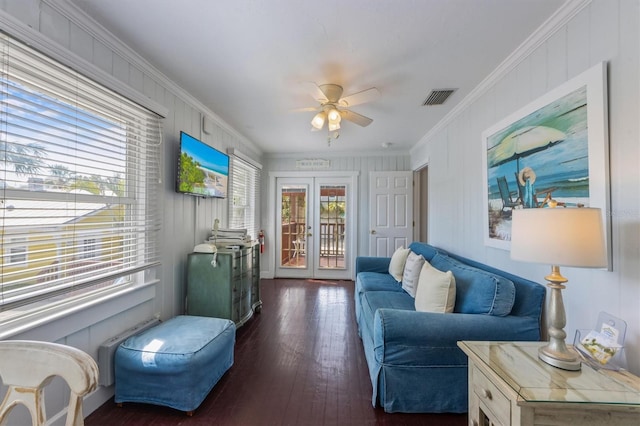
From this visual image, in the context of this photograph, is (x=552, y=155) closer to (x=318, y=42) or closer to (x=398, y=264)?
(x=318, y=42)

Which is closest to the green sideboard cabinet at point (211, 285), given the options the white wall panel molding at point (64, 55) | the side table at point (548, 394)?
the white wall panel molding at point (64, 55)

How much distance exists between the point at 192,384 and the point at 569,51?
9.83 ft

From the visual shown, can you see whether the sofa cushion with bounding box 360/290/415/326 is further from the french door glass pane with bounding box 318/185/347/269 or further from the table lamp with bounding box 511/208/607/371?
the french door glass pane with bounding box 318/185/347/269

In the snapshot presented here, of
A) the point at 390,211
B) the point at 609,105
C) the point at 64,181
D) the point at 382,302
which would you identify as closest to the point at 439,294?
the point at 382,302

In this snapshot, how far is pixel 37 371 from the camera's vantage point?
847 millimetres

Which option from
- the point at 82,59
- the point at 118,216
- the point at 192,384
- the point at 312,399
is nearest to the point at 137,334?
the point at 192,384

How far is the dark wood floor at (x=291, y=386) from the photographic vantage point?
1688mm

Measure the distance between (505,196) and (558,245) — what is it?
1069 millimetres

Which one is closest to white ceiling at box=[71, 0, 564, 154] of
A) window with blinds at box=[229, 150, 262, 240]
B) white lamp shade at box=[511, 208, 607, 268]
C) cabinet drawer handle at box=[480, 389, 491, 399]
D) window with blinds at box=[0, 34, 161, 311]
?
window with blinds at box=[0, 34, 161, 311]

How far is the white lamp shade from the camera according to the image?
1051 mm

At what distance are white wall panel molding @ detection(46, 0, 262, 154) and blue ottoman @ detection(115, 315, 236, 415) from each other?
2021 mm

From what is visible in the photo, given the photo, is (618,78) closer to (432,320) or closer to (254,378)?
(432,320)

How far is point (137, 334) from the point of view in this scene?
1954mm

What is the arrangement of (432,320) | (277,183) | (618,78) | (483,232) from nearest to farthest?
(618,78)
(432,320)
(483,232)
(277,183)
